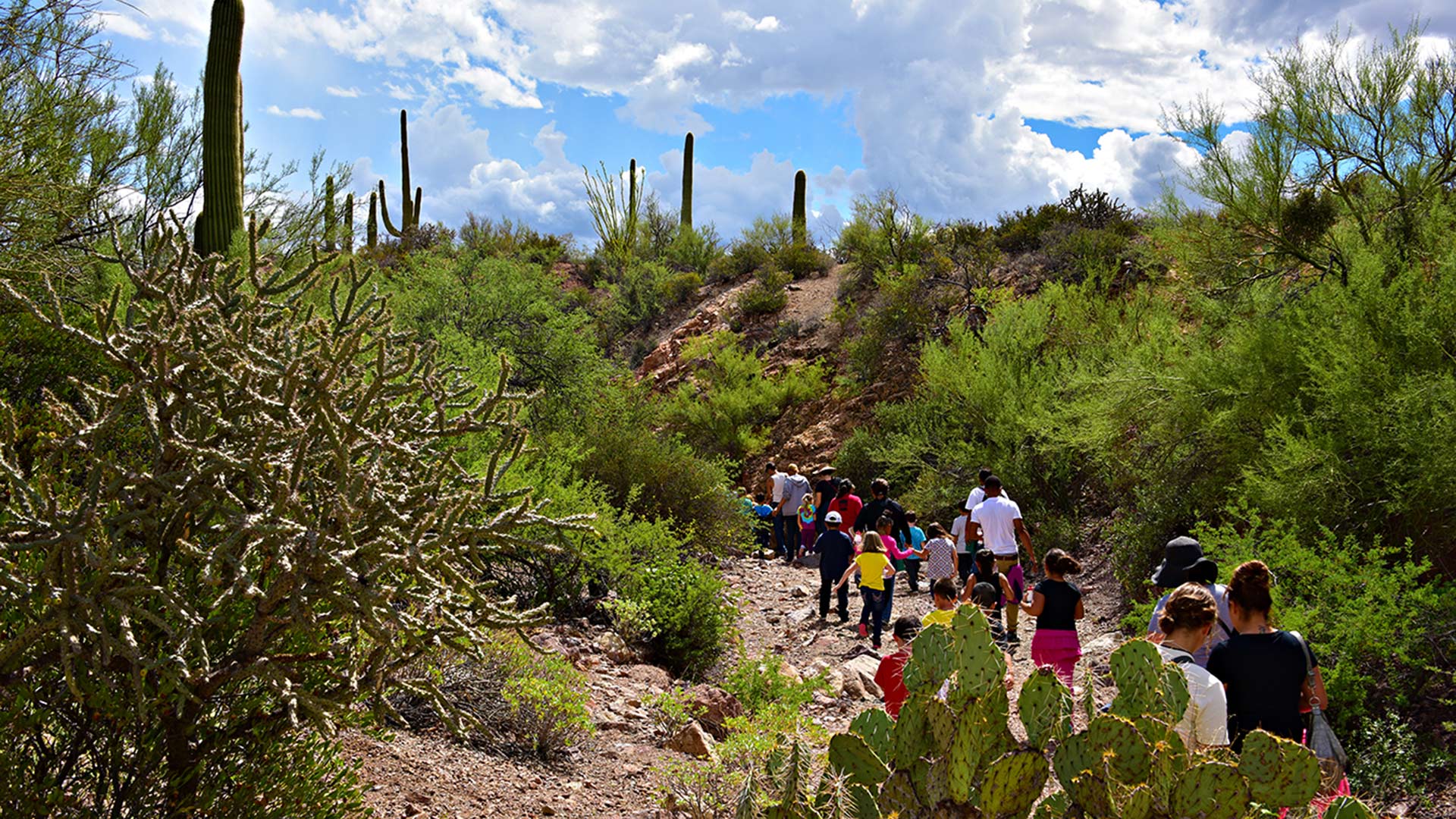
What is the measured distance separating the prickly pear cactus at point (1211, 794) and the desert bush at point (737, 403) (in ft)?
68.5

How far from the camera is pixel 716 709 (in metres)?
6.93

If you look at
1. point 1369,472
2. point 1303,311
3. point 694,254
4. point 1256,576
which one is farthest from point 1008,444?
point 694,254

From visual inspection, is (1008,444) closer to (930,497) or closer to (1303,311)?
(930,497)

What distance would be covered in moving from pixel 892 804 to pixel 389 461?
2288 mm

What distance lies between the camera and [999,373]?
655 inches

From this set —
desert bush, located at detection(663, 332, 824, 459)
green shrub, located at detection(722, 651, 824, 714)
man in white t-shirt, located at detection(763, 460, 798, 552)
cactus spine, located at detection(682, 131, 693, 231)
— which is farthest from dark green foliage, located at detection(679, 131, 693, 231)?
green shrub, located at detection(722, 651, 824, 714)

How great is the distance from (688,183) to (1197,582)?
3400 cm

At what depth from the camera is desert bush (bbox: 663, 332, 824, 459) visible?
2452 cm

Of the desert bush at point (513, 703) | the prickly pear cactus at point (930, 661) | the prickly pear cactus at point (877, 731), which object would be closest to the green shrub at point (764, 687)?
the desert bush at point (513, 703)

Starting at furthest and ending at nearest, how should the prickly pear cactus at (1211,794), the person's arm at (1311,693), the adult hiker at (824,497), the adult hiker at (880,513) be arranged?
the adult hiker at (824,497), the adult hiker at (880,513), the person's arm at (1311,693), the prickly pear cactus at (1211,794)

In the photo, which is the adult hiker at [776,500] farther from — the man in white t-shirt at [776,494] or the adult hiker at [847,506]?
the adult hiker at [847,506]

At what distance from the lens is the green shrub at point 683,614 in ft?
28.8

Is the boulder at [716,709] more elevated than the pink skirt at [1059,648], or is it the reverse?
the pink skirt at [1059,648]

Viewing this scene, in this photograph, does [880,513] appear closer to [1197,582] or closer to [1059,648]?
[1059,648]
